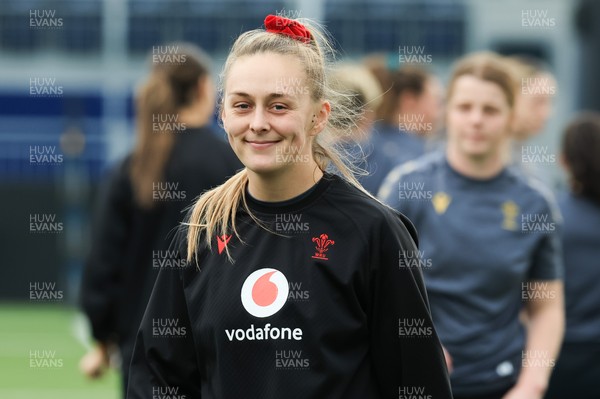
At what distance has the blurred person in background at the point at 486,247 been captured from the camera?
15.9 feet

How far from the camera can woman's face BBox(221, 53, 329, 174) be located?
3.30m

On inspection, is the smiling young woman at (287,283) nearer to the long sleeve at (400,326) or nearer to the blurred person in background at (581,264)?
the long sleeve at (400,326)

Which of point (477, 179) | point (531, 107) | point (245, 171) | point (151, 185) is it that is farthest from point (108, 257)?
point (531, 107)

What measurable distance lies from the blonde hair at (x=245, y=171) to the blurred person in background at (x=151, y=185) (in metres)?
1.98

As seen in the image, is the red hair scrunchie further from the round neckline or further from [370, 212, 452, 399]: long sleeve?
the round neckline

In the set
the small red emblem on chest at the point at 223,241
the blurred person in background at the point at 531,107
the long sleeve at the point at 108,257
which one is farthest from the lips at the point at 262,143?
the blurred person in background at the point at 531,107

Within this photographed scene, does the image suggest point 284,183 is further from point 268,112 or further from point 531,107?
point 531,107

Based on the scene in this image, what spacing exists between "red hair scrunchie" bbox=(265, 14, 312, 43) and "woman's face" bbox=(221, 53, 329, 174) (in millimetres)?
132

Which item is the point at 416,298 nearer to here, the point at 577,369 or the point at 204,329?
the point at 204,329

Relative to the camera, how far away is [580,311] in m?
6.03

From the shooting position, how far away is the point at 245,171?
356 centimetres

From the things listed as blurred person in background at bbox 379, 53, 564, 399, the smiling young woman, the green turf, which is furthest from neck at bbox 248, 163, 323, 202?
the green turf

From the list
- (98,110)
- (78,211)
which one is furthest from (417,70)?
(98,110)

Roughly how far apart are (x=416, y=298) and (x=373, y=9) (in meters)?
25.6
